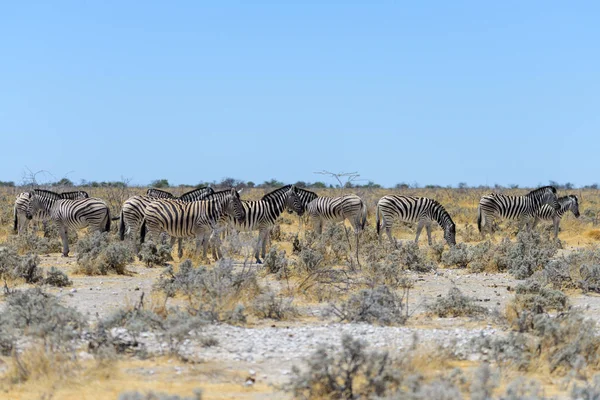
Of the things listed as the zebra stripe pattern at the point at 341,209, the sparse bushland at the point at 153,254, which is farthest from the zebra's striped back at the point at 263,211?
the zebra stripe pattern at the point at 341,209

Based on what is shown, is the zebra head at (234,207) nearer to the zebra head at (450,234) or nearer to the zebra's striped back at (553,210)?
the zebra head at (450,234)

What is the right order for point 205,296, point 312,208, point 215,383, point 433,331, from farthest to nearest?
point 312,208
point 205,296
point 433,331
point 215,383

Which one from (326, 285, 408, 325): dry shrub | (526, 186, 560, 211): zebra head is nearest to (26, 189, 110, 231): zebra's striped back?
(326, 285, 408, 325): dry shrub

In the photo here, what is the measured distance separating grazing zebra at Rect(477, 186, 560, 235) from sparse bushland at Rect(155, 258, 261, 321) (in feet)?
47.9

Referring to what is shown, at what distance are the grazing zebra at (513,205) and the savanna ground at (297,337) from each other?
10471 millimetres

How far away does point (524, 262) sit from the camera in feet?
51.8

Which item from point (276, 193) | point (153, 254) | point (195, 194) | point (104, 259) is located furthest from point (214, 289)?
point (195, 194)

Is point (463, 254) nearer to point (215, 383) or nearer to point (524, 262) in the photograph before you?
point (524, 262)

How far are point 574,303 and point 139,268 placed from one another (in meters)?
8.47

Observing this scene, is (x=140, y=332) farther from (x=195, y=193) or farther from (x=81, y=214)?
(x=195, y=193)

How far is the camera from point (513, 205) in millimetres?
25453

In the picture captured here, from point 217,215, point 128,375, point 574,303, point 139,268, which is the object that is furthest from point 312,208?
point 128,375

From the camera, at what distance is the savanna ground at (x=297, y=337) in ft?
22.7

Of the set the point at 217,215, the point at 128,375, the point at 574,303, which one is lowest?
the point at 128,375
